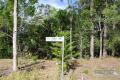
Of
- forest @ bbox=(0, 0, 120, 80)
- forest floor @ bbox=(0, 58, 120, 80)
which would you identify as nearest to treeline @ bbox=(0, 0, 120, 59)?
forest @ bbox=(0, 0, 120, 80)

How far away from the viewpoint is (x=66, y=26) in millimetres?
45188

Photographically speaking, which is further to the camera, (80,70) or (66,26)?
(66,26)

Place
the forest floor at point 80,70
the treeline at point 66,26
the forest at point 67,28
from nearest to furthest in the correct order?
the forest floor at point 80,70
the forest at point 67,28
the treeline at point 66,26

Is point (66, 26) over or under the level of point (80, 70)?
over

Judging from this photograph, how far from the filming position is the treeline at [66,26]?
121ft

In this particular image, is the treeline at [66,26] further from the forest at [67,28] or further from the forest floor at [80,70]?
the forest floor at [80,70]

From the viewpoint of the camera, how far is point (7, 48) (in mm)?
44969

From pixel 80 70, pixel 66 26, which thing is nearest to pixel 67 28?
pixel 66 26

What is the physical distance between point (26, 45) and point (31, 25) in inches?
139

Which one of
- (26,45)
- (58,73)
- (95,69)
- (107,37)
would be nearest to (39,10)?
(26,45)

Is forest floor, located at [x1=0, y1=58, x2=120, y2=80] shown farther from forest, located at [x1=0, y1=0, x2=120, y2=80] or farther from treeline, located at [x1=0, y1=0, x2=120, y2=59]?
treeline, located at [x1=0, y1=0, x2=120, y2=59]

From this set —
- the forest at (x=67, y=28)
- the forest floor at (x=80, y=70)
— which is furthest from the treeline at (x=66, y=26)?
the forest floor at (x=80, y=70)

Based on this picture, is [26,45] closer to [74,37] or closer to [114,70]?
[74,37]

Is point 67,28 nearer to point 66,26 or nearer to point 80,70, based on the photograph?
point 66,26
